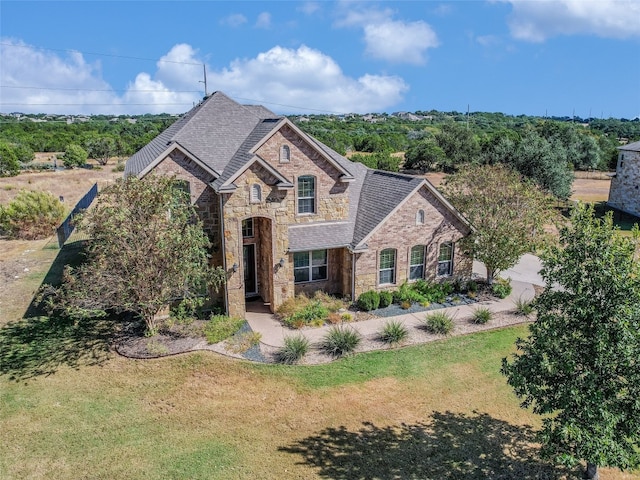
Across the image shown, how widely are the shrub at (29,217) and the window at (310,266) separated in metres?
22.3

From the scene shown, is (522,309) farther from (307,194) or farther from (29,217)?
(29,217)

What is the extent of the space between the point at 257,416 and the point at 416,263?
478 inches

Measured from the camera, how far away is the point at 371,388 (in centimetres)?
1502

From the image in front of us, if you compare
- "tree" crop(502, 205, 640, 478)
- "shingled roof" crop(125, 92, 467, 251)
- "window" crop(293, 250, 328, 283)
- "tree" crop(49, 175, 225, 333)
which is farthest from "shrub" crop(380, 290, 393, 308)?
"tree" crop(502, 205, 640, 478)

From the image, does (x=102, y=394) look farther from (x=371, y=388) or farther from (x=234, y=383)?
(x=371, y=388)

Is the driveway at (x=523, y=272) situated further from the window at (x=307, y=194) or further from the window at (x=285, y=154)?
the window at (x=285, y=154)

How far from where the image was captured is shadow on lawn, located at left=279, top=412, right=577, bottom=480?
11164 millimetres

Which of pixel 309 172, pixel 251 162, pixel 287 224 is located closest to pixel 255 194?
pixel 251 162

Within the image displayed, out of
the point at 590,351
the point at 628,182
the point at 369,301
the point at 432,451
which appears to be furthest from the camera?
the point at 628,182

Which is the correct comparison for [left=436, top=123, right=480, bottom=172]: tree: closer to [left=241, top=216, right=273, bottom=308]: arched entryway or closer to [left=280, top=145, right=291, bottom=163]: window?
[left=280, top=145, right=291, bottom=163]: window

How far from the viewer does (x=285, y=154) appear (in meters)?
20.5

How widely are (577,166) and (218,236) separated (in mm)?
75008

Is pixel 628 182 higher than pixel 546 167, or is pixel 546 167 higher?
pixel 546 167

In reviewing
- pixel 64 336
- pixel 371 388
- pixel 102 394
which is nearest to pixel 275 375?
pixel 371 388
